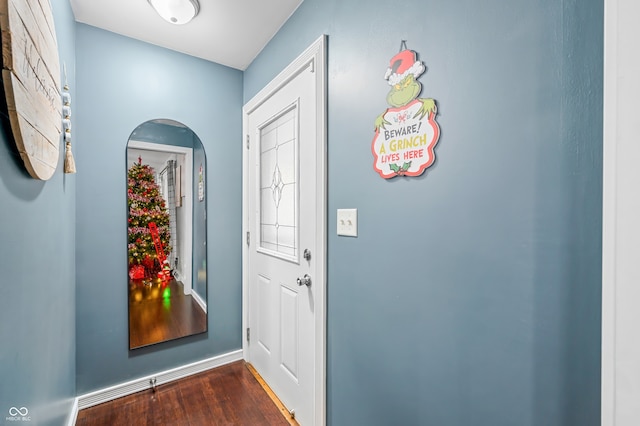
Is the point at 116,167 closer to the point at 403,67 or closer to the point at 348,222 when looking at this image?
the point at 348,222

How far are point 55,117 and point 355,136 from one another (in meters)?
1.18

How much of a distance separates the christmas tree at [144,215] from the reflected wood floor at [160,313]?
14 cm

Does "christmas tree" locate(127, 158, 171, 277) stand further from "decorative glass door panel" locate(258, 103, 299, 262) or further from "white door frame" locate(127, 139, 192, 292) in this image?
"decorative glass door panel" locate(258, 103, 299, 262)

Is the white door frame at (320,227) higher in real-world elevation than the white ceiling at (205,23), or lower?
→ lower

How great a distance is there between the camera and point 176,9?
5.21ft

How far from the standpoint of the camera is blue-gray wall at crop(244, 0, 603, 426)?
0.64 meters

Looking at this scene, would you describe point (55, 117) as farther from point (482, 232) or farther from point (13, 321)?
point (482, 232)

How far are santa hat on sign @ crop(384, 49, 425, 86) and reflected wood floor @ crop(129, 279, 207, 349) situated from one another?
2.05 metres

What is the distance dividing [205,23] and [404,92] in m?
1.50

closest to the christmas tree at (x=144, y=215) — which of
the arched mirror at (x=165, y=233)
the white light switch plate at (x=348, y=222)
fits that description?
the arched mirror at (x=165, y=233)

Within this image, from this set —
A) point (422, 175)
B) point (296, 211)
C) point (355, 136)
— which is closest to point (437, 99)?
point (422, 175)

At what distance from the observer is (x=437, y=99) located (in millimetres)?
919

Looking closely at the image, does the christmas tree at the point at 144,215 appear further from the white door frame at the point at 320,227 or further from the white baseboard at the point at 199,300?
the white door frame at the point at 320,227

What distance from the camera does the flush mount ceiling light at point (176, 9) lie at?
1.55 metres
